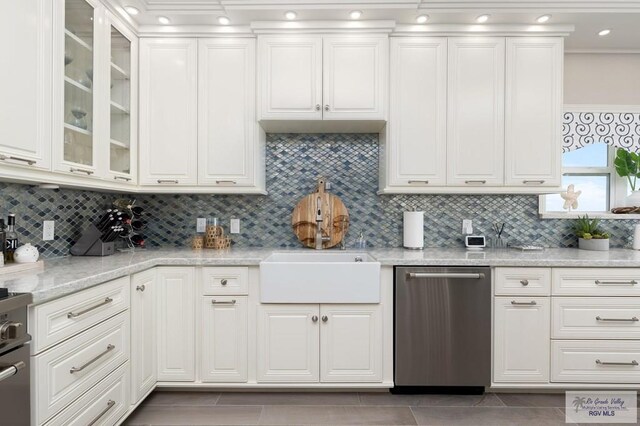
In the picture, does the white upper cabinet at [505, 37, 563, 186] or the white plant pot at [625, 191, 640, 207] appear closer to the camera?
the white upper cabinet at [505, 37, 563, 186]

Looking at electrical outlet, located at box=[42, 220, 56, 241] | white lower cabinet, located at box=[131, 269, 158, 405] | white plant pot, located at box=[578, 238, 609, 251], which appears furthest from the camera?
white plant pot, located at box=[578, 238, 609, 251]

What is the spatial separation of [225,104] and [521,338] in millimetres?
2486

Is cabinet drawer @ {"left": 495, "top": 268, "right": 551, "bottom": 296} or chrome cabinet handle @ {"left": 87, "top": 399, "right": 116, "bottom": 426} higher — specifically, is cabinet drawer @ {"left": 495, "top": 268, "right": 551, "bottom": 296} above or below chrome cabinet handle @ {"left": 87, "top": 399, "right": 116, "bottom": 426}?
above

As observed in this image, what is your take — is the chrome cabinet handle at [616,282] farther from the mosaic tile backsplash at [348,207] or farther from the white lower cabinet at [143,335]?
the white lower cabinet at [143,335]

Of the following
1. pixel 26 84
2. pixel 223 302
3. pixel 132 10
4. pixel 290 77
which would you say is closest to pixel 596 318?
pixel 223 302

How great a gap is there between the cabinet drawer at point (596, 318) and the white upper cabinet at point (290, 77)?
200cm

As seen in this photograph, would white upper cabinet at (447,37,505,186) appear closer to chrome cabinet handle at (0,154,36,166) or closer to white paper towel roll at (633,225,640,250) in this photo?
white paper towel roll at (633,225,640,250)

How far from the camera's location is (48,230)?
82.7 inches

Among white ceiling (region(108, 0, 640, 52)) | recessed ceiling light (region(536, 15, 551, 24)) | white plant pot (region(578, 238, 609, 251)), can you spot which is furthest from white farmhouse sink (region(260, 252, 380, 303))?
recessed ceiling light (region(536, 15, 551, 24))

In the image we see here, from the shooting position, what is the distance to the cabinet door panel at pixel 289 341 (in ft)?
7.14

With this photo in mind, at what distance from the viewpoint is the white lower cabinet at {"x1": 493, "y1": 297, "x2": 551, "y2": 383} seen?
7.17 feet

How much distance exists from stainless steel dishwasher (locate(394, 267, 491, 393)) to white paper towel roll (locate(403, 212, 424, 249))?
499mm

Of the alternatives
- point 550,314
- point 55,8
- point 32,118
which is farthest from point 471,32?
point 32,118

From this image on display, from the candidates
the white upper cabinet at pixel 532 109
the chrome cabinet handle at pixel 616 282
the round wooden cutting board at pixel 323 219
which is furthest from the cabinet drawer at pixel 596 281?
the round wooden cutting board at pixel 323 219
